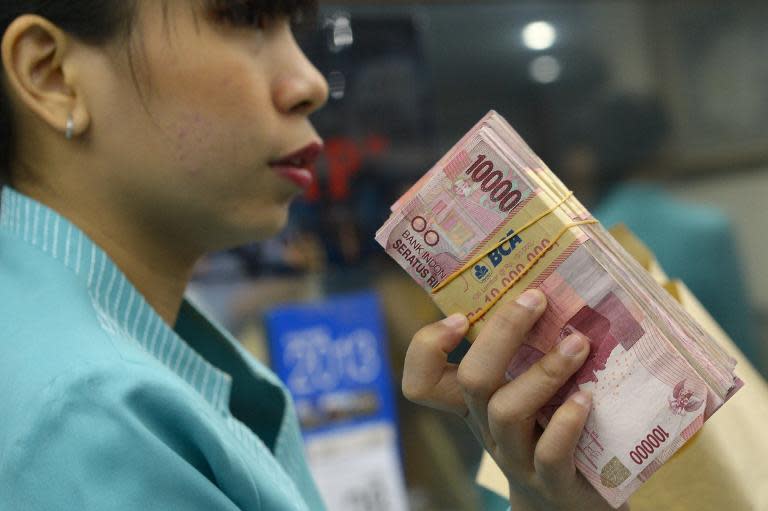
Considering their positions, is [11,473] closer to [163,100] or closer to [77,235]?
[77,235]

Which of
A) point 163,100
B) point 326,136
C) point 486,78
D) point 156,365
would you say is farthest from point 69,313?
point 486,78

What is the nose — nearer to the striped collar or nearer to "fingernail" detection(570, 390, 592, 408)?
the striped collar

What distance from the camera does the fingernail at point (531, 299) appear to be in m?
0.72

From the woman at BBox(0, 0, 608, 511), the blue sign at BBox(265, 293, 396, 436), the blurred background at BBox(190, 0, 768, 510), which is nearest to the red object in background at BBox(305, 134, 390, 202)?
the blurred background at BBox(190, 0, 768, 510)

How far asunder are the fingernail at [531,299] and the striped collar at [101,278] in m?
0.37

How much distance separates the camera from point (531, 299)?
72 cm

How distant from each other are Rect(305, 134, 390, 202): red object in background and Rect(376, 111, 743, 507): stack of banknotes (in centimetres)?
159

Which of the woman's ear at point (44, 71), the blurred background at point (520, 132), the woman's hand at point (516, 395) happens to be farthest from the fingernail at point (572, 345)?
the blurred background at point (520, 132)

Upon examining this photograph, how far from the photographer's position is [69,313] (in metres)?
0.84

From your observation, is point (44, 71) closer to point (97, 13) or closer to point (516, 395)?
point (97, 13)

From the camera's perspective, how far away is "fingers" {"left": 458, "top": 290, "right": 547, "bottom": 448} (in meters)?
0.72

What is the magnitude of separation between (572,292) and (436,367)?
14 cm

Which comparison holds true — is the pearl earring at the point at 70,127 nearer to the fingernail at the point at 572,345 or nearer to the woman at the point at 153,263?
the woman at the point at 153,263

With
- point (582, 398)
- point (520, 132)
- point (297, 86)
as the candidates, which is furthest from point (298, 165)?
point (520, 132)
